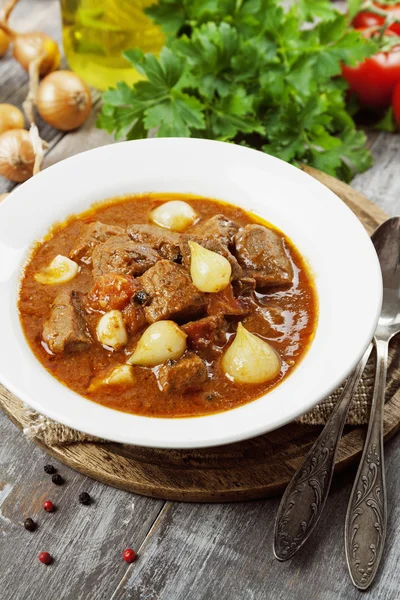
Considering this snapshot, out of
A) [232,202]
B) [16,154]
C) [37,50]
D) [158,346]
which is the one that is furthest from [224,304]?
[37,50]

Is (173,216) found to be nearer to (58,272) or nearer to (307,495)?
(58,272)

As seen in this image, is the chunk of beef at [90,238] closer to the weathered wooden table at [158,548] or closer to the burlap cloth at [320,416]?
the burlap cloth at [320,416]

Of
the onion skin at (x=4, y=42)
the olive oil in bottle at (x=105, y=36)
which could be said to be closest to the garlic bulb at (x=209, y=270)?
the olive oil in bottle at (x=105, y=36)

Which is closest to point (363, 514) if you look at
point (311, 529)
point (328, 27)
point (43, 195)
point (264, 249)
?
point (311, 529)

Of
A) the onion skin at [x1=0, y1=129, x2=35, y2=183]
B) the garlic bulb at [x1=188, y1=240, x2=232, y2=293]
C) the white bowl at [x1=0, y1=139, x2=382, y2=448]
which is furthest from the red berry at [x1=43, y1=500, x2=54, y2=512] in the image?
the onion skin at [x1=0, y1=129, x2=35, y2=183]

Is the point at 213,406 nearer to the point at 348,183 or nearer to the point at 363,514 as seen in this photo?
the point at 363,514

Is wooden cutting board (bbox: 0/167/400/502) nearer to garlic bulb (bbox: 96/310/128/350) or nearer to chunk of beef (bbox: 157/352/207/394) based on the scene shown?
chunk of beef (bbox: 157/352/207/394)
